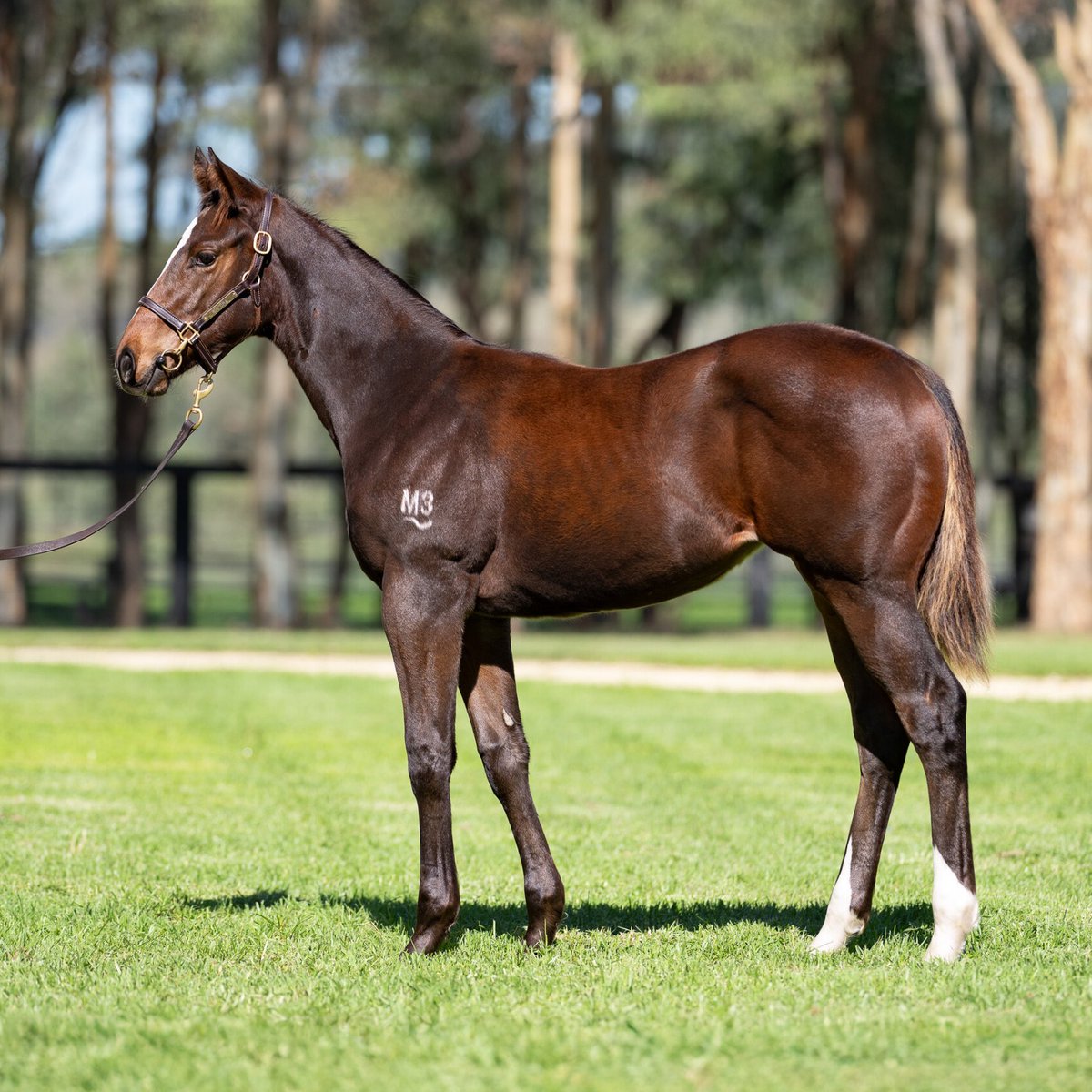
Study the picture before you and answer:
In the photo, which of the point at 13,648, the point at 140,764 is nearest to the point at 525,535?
the point at 140,764

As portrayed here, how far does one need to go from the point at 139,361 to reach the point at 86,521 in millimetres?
44338

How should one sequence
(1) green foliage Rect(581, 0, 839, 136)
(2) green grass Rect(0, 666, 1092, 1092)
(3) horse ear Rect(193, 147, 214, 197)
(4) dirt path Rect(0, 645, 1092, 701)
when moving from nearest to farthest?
(2) green grass Rect(0, 666, 1092, 1092) → (3) horse ear Rect(193, 147, 214, 197) → (4) dirt path Rect(0, 645, 1092, 701) → (1) green foliage Rect(581, 0, 839, 136)

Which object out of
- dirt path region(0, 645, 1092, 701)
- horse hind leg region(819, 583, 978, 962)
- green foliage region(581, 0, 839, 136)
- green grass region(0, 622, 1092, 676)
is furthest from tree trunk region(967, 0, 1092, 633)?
horse hind leg region(819, 583, 978, 962)

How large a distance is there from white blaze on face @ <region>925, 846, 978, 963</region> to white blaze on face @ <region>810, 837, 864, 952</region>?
0.30 meters

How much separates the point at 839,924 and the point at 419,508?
1.96 metres

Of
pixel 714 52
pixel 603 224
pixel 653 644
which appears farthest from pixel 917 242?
pixel 653 644

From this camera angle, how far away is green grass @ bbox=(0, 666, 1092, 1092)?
411 centimetres

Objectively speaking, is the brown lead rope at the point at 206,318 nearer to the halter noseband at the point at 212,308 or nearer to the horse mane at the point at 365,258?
the halter noseband at the point at 212,308

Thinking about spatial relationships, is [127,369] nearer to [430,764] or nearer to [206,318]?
[206,318]

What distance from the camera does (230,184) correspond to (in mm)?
5621

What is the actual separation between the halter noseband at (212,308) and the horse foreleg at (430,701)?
107 cm

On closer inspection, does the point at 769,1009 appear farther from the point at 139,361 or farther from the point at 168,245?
the point at 168,245

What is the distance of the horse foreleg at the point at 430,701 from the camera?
5.26m

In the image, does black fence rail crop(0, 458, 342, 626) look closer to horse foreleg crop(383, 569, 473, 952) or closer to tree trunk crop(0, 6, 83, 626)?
tree trunk crop(0, 6, 83, 626)
